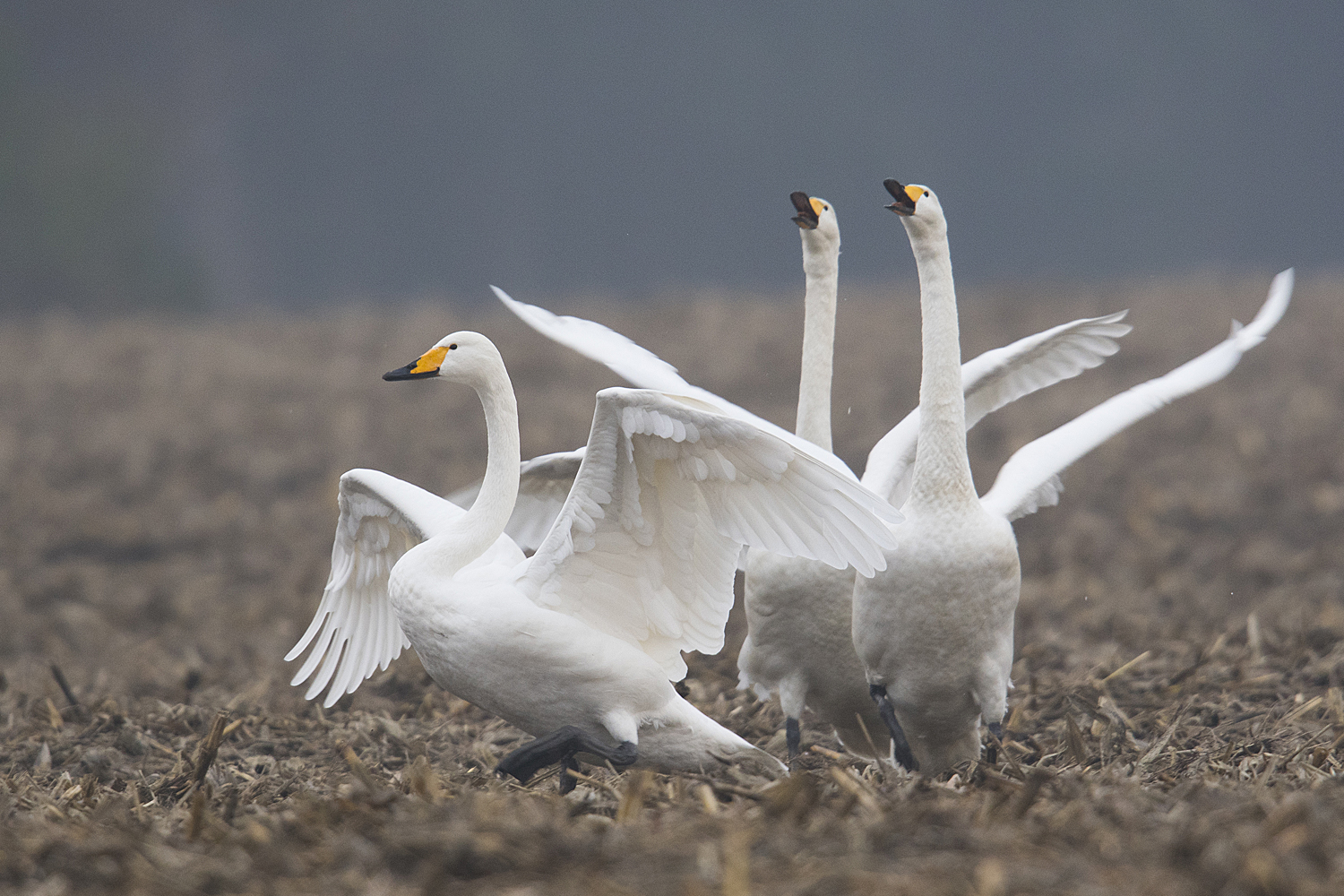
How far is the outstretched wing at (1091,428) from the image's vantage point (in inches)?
250

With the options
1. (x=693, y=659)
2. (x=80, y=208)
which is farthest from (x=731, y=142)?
(x=693, y=659)

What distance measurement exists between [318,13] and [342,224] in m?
9.13

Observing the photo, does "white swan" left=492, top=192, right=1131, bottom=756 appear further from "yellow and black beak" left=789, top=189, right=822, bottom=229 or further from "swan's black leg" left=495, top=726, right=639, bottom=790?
"swan's black leg" left=495, top=726, right=639, bottom=790

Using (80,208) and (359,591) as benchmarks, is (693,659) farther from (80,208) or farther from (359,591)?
(80,208)

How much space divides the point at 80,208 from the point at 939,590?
138 feet

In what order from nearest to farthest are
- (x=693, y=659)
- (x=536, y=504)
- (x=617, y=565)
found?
(x=617, y=565) → (x=536, y=504) → (x=693, y=659)

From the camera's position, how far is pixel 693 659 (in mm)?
8102

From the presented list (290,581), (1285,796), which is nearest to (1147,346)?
(290,581)

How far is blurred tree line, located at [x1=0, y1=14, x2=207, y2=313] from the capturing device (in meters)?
40.7

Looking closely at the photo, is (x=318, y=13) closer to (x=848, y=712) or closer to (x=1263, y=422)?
(x=1263, y=422)

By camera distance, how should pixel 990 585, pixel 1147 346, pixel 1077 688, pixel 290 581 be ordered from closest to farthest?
1. pixel 990 585
2. pixel 1077 688
3. pixel 290 581
4. pixel 1147 346

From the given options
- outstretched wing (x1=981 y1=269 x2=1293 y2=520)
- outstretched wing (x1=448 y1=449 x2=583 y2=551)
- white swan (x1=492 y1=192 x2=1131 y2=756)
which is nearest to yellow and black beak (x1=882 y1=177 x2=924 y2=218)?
white swan (x1=492 y1=192 x2=1131 y2=756)

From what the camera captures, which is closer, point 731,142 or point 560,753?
point 560,753

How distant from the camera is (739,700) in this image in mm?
7234
